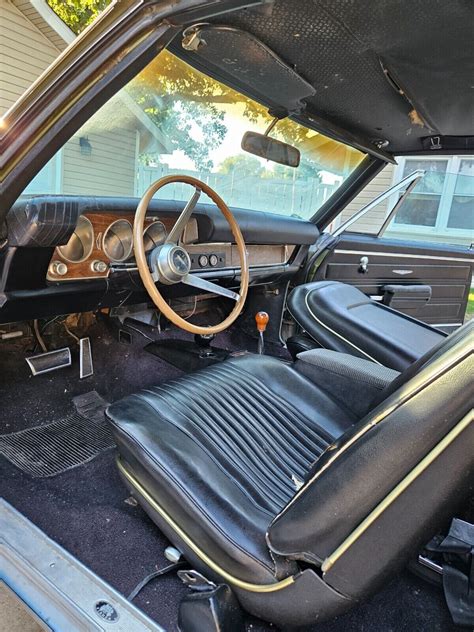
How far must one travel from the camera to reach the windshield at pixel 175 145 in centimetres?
161

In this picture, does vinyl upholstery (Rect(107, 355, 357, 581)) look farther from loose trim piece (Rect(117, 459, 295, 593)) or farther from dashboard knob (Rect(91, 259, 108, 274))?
dashboard knob (Rect(91, 259, 108, 274))

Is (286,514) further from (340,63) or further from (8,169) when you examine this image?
(340,63)

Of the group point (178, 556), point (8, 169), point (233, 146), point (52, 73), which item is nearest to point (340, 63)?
point (233, 146)

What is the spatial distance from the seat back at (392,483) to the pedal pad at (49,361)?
177cm

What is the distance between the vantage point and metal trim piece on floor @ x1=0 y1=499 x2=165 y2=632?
964 mm

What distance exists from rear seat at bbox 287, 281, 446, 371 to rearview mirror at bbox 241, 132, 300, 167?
638mm

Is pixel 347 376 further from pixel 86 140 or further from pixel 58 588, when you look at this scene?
pixel 86 140

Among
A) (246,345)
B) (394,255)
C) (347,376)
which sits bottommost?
(246,345)

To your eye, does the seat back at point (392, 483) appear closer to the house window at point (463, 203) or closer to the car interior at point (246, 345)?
the car interior at point (246, 345)

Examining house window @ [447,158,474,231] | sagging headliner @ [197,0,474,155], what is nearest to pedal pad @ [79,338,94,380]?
sagging headliner @ [197,0,474,155]

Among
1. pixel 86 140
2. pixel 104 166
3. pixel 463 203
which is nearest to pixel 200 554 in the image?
pixel 86 140

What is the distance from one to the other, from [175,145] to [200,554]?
1.58 m

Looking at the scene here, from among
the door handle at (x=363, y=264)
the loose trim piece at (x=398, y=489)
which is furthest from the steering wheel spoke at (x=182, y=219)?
the door handle at (x=363, y=264)

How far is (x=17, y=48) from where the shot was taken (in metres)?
2.59
